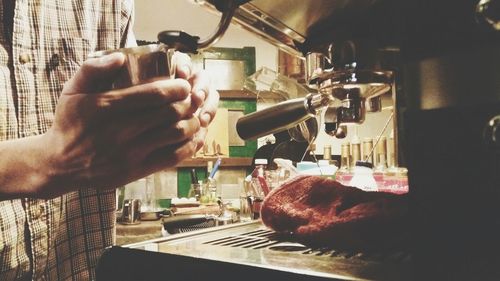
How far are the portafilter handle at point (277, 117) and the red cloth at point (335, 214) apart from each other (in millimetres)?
91

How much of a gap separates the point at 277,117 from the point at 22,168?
1.21 ft

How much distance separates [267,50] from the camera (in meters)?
3.67

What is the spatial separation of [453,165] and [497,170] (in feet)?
0.12

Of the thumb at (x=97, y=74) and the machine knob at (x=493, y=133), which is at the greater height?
the thumb at (x=97, y=74)

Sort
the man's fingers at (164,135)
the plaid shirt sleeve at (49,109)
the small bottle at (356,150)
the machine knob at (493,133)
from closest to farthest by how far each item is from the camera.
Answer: the machine knob at (493,133) → the man's fingers at (164,135) → the plaid shirt sleeve at (49,109) → the small bottle at (356,150)

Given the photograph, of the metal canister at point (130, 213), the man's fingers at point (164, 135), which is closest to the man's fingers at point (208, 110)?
the man's fingers at point (164, 135)

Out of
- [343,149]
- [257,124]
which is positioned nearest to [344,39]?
[257,124]

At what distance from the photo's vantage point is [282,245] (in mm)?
608

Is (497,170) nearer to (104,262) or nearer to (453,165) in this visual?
(453,165)

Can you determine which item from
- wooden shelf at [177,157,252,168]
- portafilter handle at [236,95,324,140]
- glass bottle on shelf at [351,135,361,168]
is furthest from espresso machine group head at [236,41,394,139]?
wooden shelf at [177,157,252,168]

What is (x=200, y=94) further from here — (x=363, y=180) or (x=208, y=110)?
(x=363, y=180)

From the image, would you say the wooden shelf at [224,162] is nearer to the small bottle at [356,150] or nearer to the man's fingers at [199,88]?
the small bottle at [356,150]

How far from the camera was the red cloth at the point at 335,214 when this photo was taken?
0.55 m

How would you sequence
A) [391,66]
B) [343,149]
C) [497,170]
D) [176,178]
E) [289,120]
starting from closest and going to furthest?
1. [497,170]
2. [391,66]
3. [289,120]
4. [343,149]
5. [176,178]
